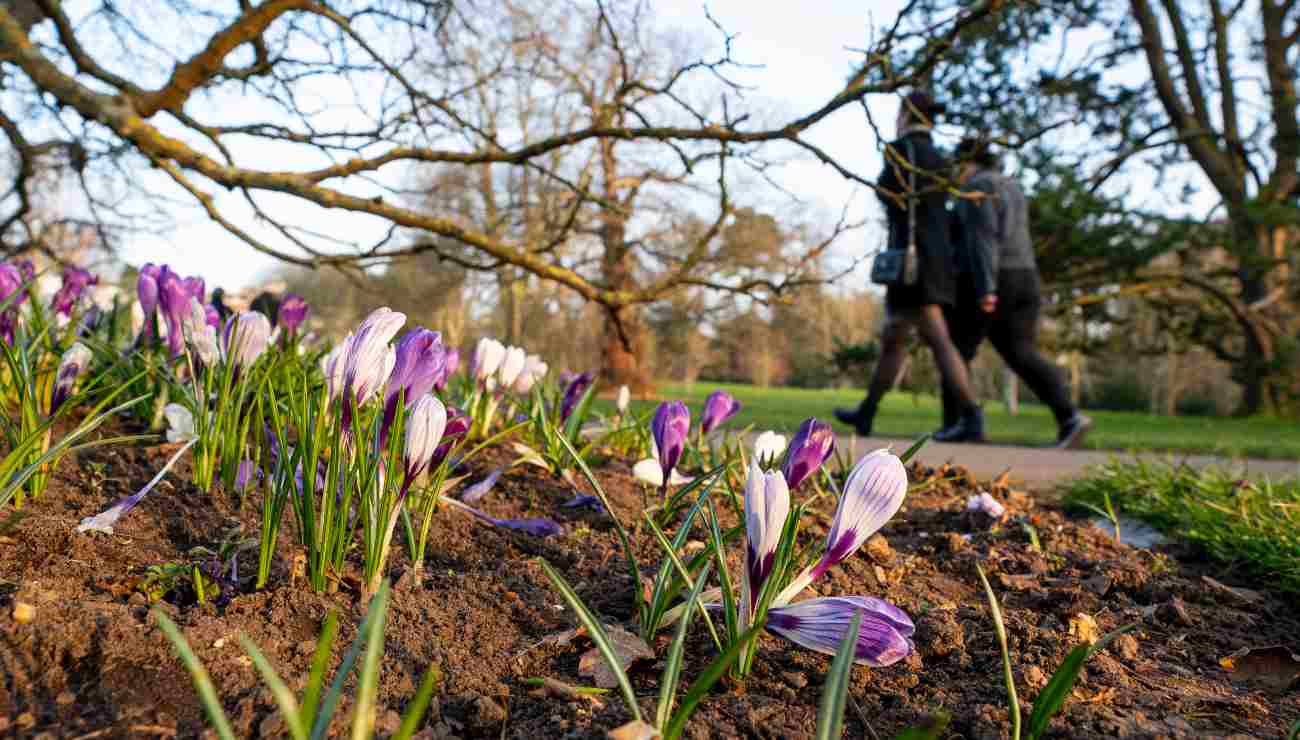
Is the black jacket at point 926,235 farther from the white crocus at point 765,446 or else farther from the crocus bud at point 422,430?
the crocus bud at point 422,430

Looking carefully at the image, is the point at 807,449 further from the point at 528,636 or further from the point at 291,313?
the point at 291,313

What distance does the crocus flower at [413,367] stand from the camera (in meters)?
1.34

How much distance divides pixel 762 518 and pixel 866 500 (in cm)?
14

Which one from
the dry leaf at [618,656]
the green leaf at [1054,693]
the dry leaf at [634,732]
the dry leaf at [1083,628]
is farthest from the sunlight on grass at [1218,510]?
the dry leaf at [634,732]

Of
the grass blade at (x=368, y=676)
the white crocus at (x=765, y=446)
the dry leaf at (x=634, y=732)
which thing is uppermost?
the white crocus at (x=765, y=446)

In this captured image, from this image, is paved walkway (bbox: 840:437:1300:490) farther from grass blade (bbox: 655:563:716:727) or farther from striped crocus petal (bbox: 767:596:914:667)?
grass blade (bbox: 655:563:716:727)

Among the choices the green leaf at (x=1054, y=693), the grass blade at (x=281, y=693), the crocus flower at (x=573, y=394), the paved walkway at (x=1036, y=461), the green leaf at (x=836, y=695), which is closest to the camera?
the grass blade at (x=281, y=693)

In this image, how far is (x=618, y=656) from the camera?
1139mm

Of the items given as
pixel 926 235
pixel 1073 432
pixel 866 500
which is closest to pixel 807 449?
pixel 866 500

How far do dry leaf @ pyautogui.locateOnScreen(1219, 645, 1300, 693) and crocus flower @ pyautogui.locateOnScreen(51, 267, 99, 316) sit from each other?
11.5ft

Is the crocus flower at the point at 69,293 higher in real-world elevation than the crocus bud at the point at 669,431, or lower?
higher

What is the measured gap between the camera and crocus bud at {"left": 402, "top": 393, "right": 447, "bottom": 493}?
1208 millimetres

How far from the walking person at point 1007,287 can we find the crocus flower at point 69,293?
5096mm

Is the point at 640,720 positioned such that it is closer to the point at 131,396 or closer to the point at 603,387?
the point at 131,396
